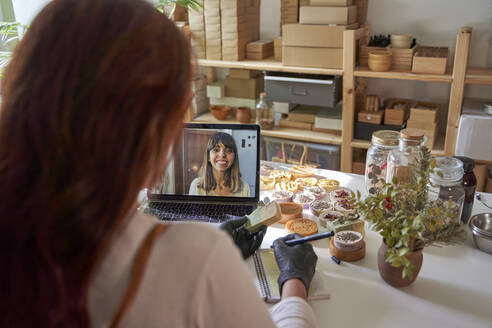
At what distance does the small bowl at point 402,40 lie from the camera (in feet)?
7.92

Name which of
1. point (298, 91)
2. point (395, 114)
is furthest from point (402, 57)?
point (298, 91)

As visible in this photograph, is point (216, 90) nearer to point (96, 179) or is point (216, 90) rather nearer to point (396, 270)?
point (396, 270)

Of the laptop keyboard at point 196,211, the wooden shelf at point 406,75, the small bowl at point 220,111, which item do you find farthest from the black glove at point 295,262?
the small bowl at point 220,111

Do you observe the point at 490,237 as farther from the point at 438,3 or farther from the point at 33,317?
the point at 438,3

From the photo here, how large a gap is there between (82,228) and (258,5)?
2.65 meters

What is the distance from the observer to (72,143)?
49 centimetres

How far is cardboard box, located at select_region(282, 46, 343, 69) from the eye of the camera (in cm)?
249

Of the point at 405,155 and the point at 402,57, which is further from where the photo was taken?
the point at 402,57

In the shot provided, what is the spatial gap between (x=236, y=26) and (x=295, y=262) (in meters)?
1.93

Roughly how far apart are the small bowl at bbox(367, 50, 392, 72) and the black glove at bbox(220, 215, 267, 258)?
4.86 ft

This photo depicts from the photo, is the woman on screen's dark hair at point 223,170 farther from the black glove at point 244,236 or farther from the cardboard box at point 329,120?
Result: the cardboard box at point 329,120

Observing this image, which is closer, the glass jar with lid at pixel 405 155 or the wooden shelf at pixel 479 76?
the glass jar with lid at pixel 405 155

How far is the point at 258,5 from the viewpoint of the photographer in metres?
2.91

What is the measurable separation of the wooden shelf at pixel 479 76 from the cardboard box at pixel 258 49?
1147 mm
